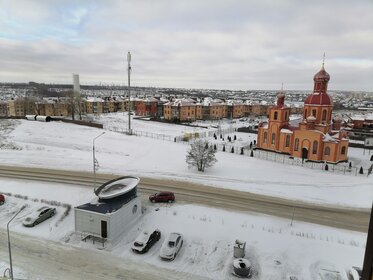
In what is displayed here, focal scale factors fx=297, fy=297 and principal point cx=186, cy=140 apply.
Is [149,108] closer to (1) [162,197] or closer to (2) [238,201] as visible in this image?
(1) [162,197]

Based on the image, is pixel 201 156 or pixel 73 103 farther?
pixel 73 103

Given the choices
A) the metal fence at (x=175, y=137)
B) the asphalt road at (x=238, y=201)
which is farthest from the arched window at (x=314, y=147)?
the metal fence at (x=175, y=137)

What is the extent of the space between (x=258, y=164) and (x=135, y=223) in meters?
21.6

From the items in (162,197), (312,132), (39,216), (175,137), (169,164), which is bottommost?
(39,216)

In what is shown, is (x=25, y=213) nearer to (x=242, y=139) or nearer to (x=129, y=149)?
(x=129, y=149)

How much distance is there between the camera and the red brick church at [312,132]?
4243cm

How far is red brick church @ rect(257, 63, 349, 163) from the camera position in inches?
1671

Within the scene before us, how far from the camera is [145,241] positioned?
1916 centimetres

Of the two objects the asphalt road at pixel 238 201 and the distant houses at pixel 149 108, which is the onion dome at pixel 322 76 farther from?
the distant houses at pixel 149 108

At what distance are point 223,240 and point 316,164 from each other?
26045mm

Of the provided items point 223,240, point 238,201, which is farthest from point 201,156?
point 223,240

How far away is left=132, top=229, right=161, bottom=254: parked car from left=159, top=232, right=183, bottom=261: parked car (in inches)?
37.1

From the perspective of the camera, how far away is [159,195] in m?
26.0

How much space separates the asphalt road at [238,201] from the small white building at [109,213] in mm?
6074
